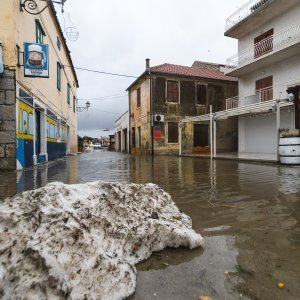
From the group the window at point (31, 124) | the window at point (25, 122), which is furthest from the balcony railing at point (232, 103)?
the window at point (25, 122)

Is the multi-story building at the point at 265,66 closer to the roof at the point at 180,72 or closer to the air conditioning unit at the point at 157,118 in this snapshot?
the roof at the point at 180,72

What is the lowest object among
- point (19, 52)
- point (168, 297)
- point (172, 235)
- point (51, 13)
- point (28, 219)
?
point (168, 297)

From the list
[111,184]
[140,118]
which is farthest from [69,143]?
[111,184]

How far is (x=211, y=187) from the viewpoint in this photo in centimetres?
580

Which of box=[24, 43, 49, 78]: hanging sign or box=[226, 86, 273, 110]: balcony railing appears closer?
box=[24, 43, 49, 78]: hanging sign

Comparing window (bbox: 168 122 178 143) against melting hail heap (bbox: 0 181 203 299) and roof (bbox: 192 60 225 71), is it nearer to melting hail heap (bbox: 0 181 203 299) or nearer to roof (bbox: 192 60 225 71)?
roof (bbox: 192 60 225 71)

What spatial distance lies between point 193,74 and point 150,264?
2180 cm

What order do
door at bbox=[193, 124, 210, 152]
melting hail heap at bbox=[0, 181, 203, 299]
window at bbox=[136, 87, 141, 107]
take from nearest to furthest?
1. melting hail heap at bbox=[0, 181, 203, 299]
2. door at bbox=[193, 124, 210, 152]
3. window at bbox=[136, 87, 141, 107]

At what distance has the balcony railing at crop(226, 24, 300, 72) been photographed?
15.4m

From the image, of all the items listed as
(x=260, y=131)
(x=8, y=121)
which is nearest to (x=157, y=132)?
(x=260, y=131)

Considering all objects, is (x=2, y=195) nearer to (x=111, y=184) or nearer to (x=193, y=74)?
(x=111, y=184)

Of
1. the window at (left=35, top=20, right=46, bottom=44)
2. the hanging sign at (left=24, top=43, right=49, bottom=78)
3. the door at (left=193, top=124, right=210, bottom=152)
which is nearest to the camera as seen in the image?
the hanging sign at (left=24, top=43, right=49, bottom=78)

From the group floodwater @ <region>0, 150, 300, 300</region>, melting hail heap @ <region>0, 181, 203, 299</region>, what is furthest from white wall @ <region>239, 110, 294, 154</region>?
melting hail heap @ <region>0, 181, 203, 299</region>

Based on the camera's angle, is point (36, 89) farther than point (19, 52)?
Yes
